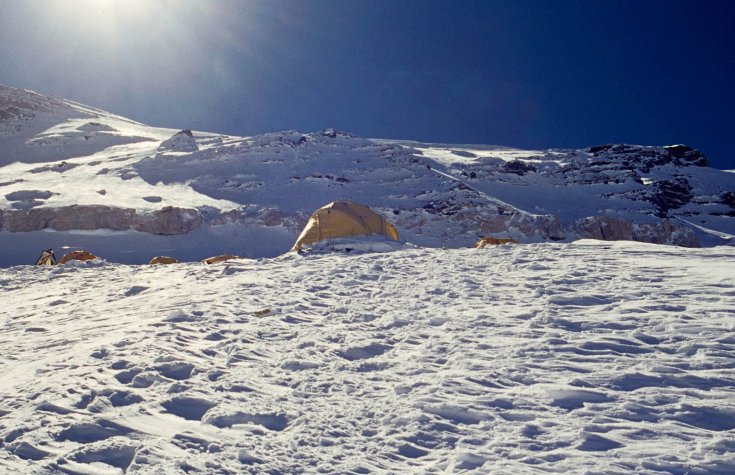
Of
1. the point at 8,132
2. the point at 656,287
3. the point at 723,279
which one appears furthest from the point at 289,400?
the point at 8,132

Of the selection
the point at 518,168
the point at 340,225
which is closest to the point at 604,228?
the point at 518,168

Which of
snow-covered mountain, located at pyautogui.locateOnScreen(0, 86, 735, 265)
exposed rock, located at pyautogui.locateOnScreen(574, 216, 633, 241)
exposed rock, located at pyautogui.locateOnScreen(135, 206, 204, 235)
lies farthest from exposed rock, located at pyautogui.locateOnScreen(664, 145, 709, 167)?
exposed rock, located at pyautogui.locateOnScreen(135, 206, 204, 235)

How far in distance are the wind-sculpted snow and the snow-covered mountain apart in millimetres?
31999

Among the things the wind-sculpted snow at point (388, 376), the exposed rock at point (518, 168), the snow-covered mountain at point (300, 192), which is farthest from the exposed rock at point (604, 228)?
the wind-sculpted snow at point (388, 376)

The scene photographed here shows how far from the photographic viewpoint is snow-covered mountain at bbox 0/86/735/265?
4406 cm

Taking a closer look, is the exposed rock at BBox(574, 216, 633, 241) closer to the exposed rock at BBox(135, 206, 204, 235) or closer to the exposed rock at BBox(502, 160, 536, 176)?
the exposed rock at BBox(502, 160, 536, 176)

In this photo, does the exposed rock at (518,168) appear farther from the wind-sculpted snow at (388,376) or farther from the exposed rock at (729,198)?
the wind-sculpted snow at (388,376)

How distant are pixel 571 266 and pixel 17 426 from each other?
34.5ft

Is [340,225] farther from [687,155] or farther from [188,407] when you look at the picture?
[687,155]

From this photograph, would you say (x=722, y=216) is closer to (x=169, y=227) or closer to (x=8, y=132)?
(x=169, y=227)

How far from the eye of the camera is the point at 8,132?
81188mm

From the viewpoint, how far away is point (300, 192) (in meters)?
54.5

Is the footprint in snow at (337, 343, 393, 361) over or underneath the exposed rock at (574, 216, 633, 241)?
underneath

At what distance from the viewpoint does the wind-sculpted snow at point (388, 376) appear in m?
4.67
